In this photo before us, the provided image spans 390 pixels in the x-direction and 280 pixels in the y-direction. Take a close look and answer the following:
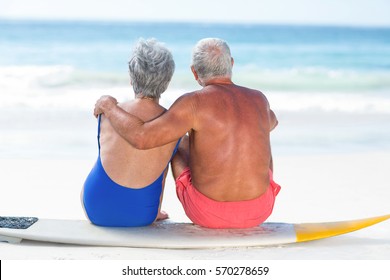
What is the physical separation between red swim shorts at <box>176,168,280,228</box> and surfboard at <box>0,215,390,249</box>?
4 cm

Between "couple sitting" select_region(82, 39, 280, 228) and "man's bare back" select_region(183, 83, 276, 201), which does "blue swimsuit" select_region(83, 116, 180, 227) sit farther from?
"man's bare back" select_region(183, 83, 276, 201)

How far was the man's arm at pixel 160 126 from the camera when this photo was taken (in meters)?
3.41

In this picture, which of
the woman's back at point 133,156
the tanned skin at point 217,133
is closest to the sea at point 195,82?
the woman's back at point 133,156

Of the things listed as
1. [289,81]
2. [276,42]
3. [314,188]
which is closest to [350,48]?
[276,42]

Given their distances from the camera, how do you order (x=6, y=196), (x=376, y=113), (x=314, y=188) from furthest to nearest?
(x=376, y=113)
(x=314, y=188)
(x=6, y=196)

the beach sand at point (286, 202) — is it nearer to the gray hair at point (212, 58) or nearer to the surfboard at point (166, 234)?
the surfboard at point (166, 234)

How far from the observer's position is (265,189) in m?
3.64

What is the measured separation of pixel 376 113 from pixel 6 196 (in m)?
6.75

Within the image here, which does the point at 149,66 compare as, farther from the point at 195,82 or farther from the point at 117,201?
the point at 195,82

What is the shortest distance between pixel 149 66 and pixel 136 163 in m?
0.48

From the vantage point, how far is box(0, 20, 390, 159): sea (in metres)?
8.22

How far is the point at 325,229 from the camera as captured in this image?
366 cm

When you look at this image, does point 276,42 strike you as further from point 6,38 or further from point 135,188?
point 135,188

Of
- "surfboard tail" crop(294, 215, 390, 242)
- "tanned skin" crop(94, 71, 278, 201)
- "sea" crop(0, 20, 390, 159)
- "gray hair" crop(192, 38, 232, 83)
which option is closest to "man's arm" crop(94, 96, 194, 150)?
"tanned skin" crop(94, 71, 278, 201)
